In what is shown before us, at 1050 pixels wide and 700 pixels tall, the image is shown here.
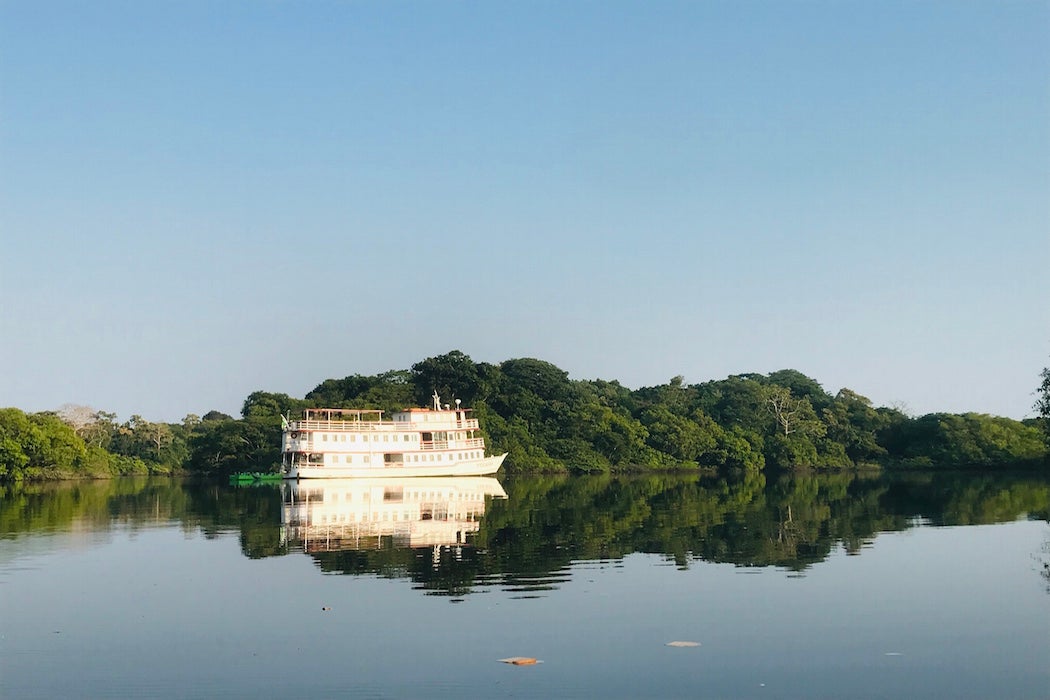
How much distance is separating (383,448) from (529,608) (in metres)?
57.6

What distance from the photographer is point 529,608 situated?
16484mm

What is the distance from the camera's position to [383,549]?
25203 millimetres

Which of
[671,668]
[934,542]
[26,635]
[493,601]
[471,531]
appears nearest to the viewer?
[671,668]

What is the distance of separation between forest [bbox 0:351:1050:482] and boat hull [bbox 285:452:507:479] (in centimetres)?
1156

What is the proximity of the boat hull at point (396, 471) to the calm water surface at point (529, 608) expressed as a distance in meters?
36.1

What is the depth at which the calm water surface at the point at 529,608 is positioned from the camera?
1220 centimetres

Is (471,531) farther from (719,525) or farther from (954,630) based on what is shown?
(954,630)

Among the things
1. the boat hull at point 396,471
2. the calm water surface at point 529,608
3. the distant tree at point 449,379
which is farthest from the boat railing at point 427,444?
the calm water surface at point 529,608

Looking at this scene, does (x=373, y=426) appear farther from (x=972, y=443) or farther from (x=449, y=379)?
(x=972, y=443)

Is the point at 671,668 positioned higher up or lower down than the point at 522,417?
lower down

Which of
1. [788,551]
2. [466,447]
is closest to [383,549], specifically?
[788,551]

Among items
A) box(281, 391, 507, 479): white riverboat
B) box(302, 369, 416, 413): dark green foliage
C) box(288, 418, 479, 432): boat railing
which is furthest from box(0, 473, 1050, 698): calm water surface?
box(302, 369, 416, 413): dark green foliage

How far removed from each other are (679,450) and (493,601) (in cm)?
8116

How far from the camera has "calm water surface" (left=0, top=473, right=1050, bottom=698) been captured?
40.0 ft
